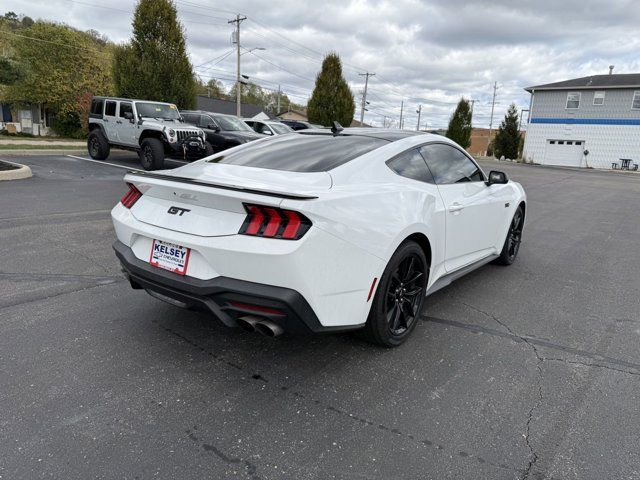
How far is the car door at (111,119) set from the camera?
1423 centimetres

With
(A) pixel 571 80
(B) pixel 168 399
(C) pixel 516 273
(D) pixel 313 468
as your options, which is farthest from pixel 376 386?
(A) pixel 571 80

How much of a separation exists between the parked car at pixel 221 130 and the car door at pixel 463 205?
10.4 meters

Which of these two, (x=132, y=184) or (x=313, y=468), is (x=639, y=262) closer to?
(x=313, y=468)

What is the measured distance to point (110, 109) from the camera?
14.4 metres

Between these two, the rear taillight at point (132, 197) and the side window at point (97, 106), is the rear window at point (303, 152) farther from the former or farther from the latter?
the side window at point (97, 106)

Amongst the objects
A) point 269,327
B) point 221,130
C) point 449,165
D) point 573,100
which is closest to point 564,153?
point 573,100

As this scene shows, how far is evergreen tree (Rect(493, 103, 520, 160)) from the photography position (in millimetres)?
42781

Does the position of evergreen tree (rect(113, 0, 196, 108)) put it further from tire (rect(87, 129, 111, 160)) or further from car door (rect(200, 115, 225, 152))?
car door (rect(200, 115, 225, 152))

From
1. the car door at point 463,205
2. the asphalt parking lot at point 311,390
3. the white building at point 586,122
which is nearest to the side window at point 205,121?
the asphalt parking lot at point 311,390

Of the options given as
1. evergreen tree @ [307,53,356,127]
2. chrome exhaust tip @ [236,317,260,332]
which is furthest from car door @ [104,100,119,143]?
evergreen tree @ [307,53,356,127]

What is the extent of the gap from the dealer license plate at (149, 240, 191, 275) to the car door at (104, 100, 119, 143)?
507 inches

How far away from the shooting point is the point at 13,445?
2.24m

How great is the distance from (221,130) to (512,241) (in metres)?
11.3

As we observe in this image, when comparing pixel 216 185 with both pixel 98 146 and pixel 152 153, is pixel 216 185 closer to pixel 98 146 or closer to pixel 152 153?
pixel 152 153
